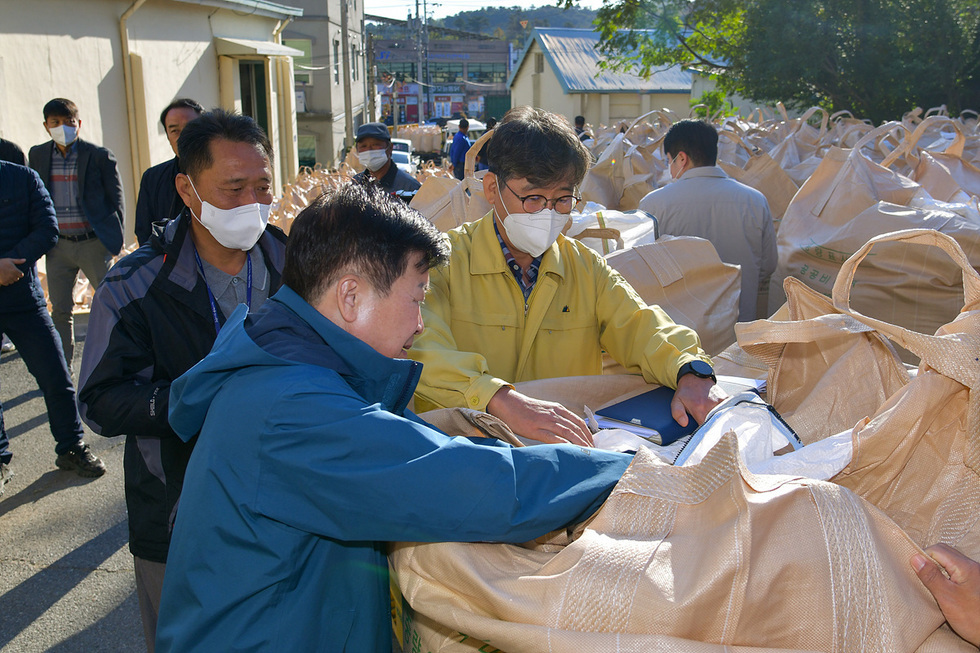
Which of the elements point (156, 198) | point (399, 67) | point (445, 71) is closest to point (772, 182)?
point (156, 198)

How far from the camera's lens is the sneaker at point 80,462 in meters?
4.18

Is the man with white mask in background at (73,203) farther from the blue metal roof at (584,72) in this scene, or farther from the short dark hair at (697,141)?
the blue metal roof at (584,72)

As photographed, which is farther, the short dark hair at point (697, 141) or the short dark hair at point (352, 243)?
the short dark hair at point (697, 141)

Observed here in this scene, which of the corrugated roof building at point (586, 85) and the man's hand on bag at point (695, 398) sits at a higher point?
the corrugated roof building at point (586, 85)

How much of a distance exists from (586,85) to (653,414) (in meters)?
33.5

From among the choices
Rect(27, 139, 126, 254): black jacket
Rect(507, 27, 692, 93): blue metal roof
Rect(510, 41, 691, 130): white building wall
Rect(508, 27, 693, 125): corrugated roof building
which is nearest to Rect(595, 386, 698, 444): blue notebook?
Rect(27, 139, 126, 254): black jacket

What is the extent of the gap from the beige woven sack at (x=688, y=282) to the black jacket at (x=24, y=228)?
10.0 ft

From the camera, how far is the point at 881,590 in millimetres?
955

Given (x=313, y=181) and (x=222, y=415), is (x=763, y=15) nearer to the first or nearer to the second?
(x=313, y=181)

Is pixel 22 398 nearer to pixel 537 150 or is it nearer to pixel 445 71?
pixel 537 150

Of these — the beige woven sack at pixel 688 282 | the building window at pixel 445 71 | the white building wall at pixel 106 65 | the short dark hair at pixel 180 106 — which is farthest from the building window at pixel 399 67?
the beige woven sack at pixel 688 282

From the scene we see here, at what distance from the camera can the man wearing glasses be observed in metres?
2.03

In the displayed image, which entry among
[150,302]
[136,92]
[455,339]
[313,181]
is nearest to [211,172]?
[150,302]

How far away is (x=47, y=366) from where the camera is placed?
408 cm
